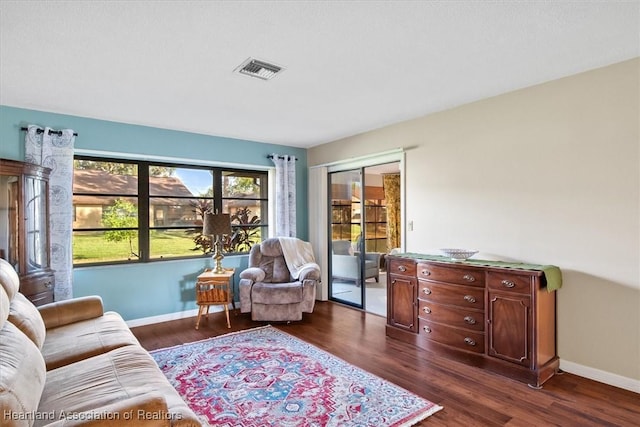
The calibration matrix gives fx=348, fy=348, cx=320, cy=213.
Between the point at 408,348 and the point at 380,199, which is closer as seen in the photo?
the point at 408,348

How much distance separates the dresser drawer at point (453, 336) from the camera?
2.98 metres

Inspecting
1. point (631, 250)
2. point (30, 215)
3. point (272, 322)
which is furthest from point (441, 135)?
point (30, 215)

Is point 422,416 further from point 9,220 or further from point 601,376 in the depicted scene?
point 9,220

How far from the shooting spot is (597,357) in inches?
106

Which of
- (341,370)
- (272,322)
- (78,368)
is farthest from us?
(272,322)

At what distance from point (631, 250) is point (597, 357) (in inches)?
34.2

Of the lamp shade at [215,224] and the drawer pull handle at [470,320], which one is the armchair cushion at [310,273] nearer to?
the lamp shade at [215,224]

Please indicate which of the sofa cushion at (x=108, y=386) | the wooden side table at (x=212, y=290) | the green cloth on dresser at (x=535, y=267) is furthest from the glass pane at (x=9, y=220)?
the green cloth on dresser at (x=535, y=267)

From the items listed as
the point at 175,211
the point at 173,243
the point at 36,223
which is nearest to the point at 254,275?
the point at 173,243

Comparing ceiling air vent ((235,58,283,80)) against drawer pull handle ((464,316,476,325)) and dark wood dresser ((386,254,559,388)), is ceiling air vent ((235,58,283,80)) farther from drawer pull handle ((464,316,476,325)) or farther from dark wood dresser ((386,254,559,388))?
drawer pull handle ((464,316,476,325))

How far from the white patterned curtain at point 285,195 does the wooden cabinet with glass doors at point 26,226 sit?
275 cm

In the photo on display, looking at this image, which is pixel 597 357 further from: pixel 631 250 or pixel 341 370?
pixel 341 370

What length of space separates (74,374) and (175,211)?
3038mm

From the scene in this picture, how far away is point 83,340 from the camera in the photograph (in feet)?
7.57
